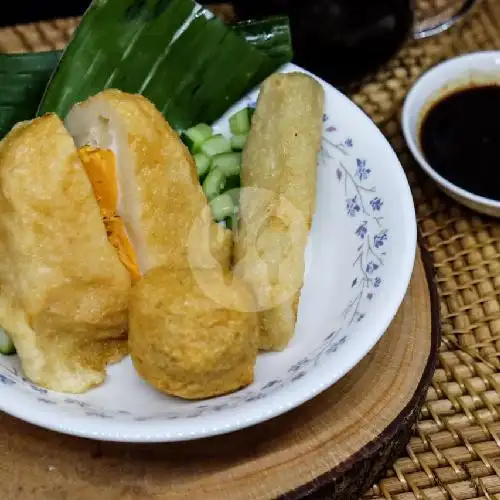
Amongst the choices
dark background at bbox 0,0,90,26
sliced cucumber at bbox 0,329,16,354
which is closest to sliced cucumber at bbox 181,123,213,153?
sliced cucumber at bbox 0,329,16,354

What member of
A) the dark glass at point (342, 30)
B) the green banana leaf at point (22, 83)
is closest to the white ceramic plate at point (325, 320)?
the dark glass at point (342, 30)

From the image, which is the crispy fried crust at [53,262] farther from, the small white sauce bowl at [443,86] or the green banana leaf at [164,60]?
the small white sauce bowl at [443,86]

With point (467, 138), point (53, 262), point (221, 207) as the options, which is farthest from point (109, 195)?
point (467, 138)

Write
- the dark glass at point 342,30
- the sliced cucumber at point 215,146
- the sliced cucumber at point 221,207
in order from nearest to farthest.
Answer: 1. the sliced cucumber at point 221,207
2. the sliced cucumber at point 215,146
3. the dark glass at point 342,30

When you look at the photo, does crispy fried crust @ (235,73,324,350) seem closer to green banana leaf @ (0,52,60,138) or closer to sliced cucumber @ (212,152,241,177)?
sliced cucumber @ (212,152,241,177)

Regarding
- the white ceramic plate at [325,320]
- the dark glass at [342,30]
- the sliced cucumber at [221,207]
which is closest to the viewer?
the white ceramic plate at [325,320]

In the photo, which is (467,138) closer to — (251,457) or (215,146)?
(215,146)

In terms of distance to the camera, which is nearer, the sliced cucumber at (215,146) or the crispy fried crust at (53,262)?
the crispy fried crust at (53,262)
